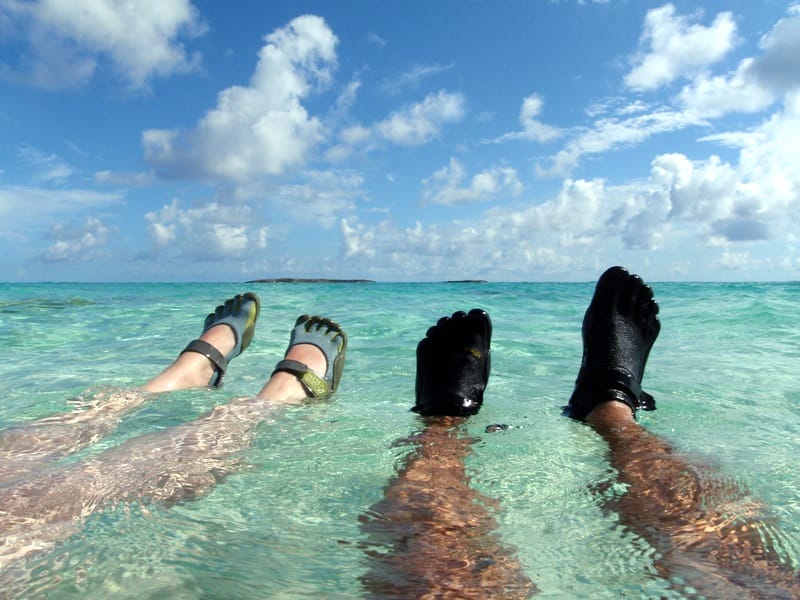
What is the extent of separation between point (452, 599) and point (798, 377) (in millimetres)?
3458

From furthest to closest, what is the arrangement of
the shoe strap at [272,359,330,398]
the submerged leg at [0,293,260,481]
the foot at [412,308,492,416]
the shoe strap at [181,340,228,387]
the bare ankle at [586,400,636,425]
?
the shoe strap at [181,340,228,387], the shoe strap at [272,359,330,398], the foot at [412,308,492,416], the bare ankle at [586,400,636,425], the submerged leg at [0,293,260,481]

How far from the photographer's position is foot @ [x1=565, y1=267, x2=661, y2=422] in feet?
7.73

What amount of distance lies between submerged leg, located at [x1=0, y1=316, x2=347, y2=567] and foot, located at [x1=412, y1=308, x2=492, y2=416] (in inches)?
27.7

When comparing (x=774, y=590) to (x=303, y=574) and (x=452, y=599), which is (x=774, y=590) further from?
(x=303, y=574)

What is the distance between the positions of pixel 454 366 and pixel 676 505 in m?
1.43

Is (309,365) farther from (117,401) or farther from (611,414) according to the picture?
(611,414)

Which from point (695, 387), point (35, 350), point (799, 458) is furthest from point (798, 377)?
point (35, 350)

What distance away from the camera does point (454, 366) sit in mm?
2691

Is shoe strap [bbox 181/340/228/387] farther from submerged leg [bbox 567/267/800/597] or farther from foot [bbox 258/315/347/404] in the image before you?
submerged leg [bbox 567/267/800/597]

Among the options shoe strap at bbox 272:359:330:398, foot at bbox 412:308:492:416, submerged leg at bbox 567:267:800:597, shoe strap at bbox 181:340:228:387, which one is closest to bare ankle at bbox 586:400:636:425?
submerged leg at bbox 567:267:800:597

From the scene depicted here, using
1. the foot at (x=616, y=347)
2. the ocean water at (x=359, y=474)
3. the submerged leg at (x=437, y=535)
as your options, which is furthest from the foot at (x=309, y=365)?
the foot at (x=616, y=347)

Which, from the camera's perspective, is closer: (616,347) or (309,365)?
(616,347)

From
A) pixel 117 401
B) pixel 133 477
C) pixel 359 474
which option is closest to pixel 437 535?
pixel 359 474

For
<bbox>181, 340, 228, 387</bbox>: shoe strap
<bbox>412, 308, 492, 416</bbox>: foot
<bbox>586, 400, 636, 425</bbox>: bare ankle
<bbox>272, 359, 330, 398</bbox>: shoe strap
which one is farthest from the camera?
<bbox>181, 340, 228, 387</bbox>: shoe strap
